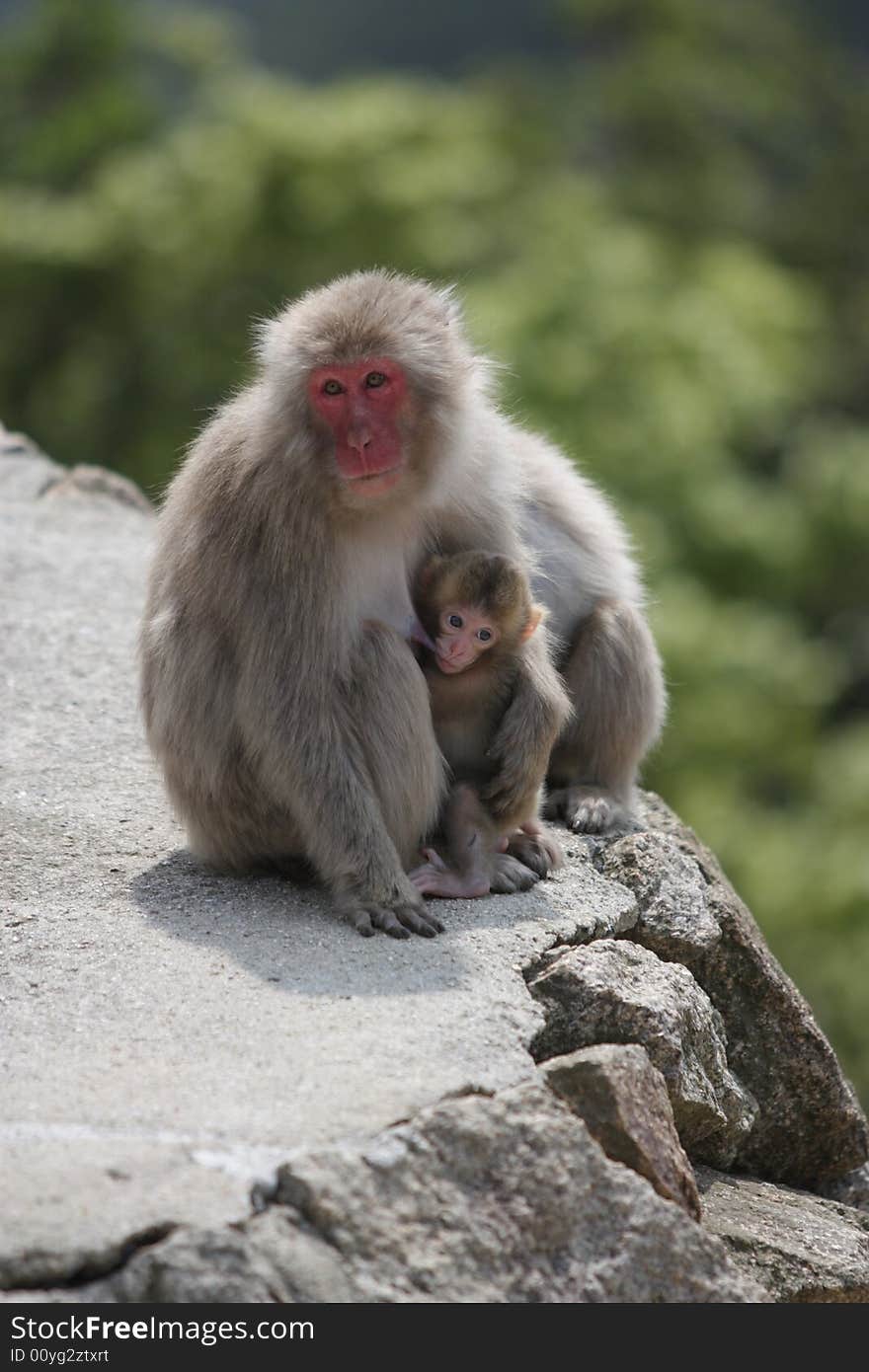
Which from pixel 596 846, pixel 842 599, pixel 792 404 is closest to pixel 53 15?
pixel 792 404

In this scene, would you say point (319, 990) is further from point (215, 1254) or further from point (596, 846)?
point (596, 846)

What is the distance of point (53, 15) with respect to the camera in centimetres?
1870

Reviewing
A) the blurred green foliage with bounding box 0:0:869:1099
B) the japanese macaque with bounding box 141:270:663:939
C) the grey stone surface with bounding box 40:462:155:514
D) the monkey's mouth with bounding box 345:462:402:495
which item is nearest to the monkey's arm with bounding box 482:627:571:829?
the japanese macaque with bounding box 141:270:663:939

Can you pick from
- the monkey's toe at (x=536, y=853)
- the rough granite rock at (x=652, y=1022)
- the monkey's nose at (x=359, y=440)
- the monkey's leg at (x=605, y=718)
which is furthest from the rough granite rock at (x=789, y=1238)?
the monkey's nose at (x=359, y=440)

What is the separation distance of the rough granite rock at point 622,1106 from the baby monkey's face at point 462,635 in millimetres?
1185

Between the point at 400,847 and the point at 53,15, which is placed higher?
the point at 53,15

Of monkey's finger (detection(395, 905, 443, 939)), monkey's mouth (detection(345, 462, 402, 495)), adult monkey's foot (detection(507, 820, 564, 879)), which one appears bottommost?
monkey's finger (detection(395, 905, 443, 939))

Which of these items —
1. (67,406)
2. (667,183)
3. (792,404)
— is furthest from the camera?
(667,183)

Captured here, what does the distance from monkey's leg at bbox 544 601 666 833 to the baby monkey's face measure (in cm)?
80

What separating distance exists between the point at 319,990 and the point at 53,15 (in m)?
17.1

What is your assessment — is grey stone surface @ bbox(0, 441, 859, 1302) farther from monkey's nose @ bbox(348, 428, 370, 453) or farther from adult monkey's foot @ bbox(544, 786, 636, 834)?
monkey's nose @ bbox(348, 428, 370, 453)

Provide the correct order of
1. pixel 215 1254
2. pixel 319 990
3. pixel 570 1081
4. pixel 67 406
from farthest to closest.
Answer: pixel 67 406, pixel 319 990, pixel 570 1081, pixel 215 1254

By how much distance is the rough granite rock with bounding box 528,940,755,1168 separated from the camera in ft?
13.5

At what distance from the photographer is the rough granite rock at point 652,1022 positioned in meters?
4.10
